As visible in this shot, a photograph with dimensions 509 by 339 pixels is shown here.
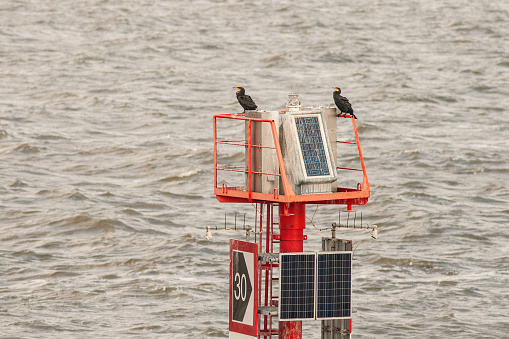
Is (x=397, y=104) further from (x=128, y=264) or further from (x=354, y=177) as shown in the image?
(x=128, y=264)

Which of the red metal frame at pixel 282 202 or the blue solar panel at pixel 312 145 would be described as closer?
the red metal frame at pixel 282 202

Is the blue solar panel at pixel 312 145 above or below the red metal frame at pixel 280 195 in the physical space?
above

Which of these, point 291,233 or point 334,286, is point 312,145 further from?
point 334,286

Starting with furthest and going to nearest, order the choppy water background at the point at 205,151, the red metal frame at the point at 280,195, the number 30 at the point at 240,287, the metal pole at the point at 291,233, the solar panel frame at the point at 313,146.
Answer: the choppy water background at the point at 205,151 < the metal pole at the point at 291,233 < the number 30 at the point at 240,287 < the solar panel frame at the point at 313,146 < the red metal frame at the point at 280,195

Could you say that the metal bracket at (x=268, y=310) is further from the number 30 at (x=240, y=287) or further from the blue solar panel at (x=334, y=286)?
the blue solar panel at (x=334, y=286)

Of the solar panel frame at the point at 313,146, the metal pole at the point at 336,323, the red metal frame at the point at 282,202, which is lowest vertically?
the metal pole at the point at 336,323

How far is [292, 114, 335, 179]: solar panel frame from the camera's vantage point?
21.8 metres

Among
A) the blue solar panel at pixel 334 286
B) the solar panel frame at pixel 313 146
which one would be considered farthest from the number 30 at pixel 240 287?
the solar panel frame at pixel 313 146

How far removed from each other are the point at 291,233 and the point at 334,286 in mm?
1396

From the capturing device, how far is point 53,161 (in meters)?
64.6

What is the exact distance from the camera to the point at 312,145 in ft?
71.6

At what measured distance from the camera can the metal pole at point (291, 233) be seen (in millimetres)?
22359

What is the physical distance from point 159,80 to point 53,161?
2105 centimetres

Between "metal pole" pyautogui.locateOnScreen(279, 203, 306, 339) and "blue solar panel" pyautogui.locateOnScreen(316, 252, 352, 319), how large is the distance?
62cm
